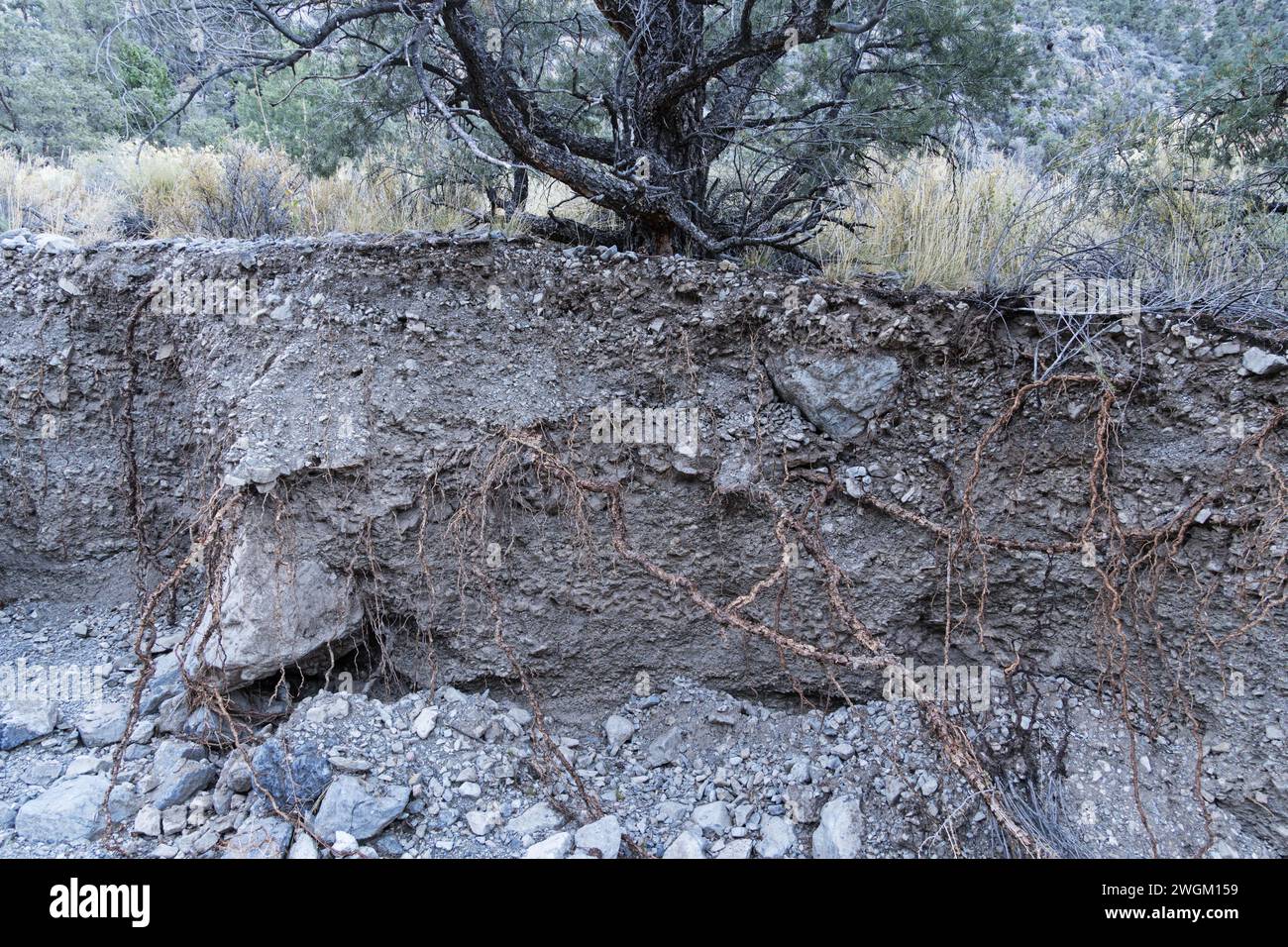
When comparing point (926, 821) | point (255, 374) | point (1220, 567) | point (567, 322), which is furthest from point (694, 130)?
point (926, 821)

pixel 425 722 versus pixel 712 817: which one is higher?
pixel 425 722

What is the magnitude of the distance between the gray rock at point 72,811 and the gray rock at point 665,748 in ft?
6.68

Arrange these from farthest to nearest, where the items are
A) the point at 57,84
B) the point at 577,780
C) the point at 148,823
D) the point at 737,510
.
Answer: the point at 57,84 → the point at 737,510 → the point at 577,780 → the point at 148,823

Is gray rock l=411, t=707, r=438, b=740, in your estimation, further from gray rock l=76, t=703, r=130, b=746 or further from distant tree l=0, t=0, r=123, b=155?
distant tree l=0, t=0, r=123, b=155

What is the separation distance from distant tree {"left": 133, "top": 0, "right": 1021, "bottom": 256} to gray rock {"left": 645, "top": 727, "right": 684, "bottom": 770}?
226cm

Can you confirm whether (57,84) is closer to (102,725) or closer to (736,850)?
(102,725)

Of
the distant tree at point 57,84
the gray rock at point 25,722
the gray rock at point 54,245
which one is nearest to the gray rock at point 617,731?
the gray rock at point 25,722

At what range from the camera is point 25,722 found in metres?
3.24

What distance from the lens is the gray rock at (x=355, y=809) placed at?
273 centimetres

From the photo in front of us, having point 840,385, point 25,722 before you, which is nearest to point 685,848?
point 840,385

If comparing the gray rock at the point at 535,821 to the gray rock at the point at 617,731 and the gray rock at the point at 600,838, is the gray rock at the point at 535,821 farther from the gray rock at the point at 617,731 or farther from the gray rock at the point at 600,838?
the gray rock at the point at 617,731

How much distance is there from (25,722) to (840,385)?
12.4ft

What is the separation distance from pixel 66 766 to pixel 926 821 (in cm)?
349

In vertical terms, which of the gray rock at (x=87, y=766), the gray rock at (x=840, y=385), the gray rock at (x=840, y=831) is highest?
the gray rock at (x=840, y=385)
